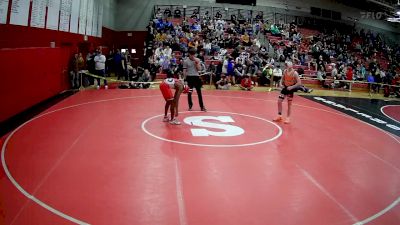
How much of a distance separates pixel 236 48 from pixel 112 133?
14.5m

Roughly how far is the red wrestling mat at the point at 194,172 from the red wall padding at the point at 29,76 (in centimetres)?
75

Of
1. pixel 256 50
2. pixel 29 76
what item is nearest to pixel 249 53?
pixel 256 50

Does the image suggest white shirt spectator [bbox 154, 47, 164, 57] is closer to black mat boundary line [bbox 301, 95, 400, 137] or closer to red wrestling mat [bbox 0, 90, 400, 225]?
black mat boundary line [bbox 301, 95, 400, 137]

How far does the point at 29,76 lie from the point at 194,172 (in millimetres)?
6212

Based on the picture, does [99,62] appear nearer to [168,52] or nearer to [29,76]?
[168,52]

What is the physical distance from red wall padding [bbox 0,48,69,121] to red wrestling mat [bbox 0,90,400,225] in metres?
0.75

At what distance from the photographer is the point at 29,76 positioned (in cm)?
921

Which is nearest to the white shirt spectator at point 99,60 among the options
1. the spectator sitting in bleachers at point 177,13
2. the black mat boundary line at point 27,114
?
the black mat boundary line at point 27,114

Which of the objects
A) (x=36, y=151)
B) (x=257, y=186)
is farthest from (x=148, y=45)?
(x=257, y=186)

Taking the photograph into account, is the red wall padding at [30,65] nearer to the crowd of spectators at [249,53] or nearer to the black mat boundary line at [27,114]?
the black mat boundary line at [27,114]

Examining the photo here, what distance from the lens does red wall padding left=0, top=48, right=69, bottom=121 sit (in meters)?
7.78

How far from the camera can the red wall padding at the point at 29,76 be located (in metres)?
7.78

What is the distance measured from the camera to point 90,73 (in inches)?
594

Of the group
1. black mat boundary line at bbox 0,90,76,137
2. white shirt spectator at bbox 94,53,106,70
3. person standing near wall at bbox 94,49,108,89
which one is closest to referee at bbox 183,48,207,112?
black mat boundary line at bbox 0,90,76,137
